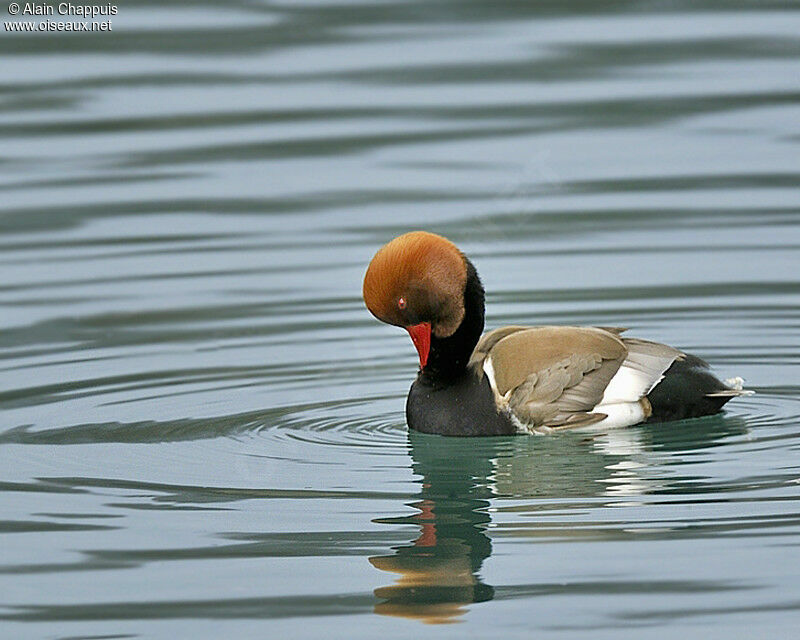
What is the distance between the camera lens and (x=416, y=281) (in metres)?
6.83

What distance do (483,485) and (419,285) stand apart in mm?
838

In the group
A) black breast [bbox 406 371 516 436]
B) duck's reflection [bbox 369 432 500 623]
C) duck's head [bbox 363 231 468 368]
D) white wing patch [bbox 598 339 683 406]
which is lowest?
duck's reflection [bbox 369 432 500 623]

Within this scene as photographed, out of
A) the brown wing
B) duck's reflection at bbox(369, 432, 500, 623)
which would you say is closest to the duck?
the brown wing

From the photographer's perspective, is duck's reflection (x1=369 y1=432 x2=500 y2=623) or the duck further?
the duck

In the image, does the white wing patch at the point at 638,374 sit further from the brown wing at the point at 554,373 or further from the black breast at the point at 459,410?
the black breast at the point at 459,410

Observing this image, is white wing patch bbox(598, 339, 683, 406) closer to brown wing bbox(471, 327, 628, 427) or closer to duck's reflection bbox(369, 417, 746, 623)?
brown wing bbox(471, 327, 628, 427)

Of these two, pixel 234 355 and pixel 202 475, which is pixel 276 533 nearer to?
pixel 202 475

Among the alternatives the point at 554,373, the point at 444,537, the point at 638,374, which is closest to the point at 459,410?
the point at 554,373

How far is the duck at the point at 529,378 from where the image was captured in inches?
276

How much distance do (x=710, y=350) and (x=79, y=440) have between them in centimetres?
281

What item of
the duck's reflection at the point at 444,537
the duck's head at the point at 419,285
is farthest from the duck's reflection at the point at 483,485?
the duck's head at the point at 419,285

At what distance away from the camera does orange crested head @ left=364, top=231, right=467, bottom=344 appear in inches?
266

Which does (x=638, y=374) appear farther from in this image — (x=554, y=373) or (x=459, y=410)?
(x=459, y=410)

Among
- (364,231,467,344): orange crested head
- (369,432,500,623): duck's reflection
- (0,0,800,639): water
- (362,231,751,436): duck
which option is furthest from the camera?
(362,231,751,436): duck
